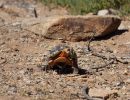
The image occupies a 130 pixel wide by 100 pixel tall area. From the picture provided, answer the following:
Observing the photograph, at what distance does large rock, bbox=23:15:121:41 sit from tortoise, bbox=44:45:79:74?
6.45ft

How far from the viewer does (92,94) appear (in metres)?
5.55

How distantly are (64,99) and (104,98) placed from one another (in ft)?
1.40

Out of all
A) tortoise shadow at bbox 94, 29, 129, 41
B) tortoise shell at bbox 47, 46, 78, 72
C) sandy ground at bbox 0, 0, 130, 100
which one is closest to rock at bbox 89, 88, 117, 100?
sandy ground at bbox 0, 0, 130, 100

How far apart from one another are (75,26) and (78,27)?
0.17 ft

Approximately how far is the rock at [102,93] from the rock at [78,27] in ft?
9.17

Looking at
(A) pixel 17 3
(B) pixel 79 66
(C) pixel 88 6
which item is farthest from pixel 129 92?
(A) pixel 17 3

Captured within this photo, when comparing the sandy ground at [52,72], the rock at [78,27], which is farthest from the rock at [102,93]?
the rock at [78,27]

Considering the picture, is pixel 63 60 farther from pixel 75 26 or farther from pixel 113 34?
pixel 113 34

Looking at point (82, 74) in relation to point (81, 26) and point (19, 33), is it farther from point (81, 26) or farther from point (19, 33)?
point (19, 33)

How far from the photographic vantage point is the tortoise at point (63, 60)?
6.31 m

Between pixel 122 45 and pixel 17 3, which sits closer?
pixel 122 45

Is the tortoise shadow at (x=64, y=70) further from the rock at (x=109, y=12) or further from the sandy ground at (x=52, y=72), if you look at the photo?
the rock at (x=109, y=12)

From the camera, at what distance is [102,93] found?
5.53 m

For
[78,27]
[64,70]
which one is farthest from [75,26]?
[64,70]
